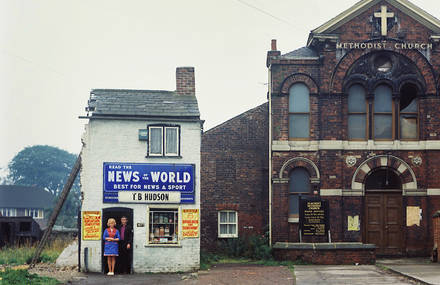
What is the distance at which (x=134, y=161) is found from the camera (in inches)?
901

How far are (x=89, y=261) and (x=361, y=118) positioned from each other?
41.2ft

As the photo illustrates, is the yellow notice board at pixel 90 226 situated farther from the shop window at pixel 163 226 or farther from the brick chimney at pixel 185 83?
the brick chimney at pixel 185 83

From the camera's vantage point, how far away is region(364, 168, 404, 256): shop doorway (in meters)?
26.3

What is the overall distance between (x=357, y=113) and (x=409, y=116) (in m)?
2.17

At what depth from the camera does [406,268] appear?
21531mm

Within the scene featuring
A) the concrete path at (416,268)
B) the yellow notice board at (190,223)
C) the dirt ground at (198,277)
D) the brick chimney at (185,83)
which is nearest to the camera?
the concrete path at (416,268)

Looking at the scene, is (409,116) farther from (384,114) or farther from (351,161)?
(351,161)

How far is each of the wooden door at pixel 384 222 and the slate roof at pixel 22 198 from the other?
70427mm

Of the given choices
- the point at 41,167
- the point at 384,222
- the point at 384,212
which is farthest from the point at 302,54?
the point at 41,167

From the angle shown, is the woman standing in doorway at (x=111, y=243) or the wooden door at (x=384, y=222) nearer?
the woman standing in doorway at (x=111, y=243)

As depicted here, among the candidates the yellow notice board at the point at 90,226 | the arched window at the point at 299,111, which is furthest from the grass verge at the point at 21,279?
the arched window at the point at 299,111

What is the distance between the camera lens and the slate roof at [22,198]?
90.8m

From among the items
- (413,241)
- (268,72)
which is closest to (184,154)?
(268,72)

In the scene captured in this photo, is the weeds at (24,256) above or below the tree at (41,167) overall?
below
